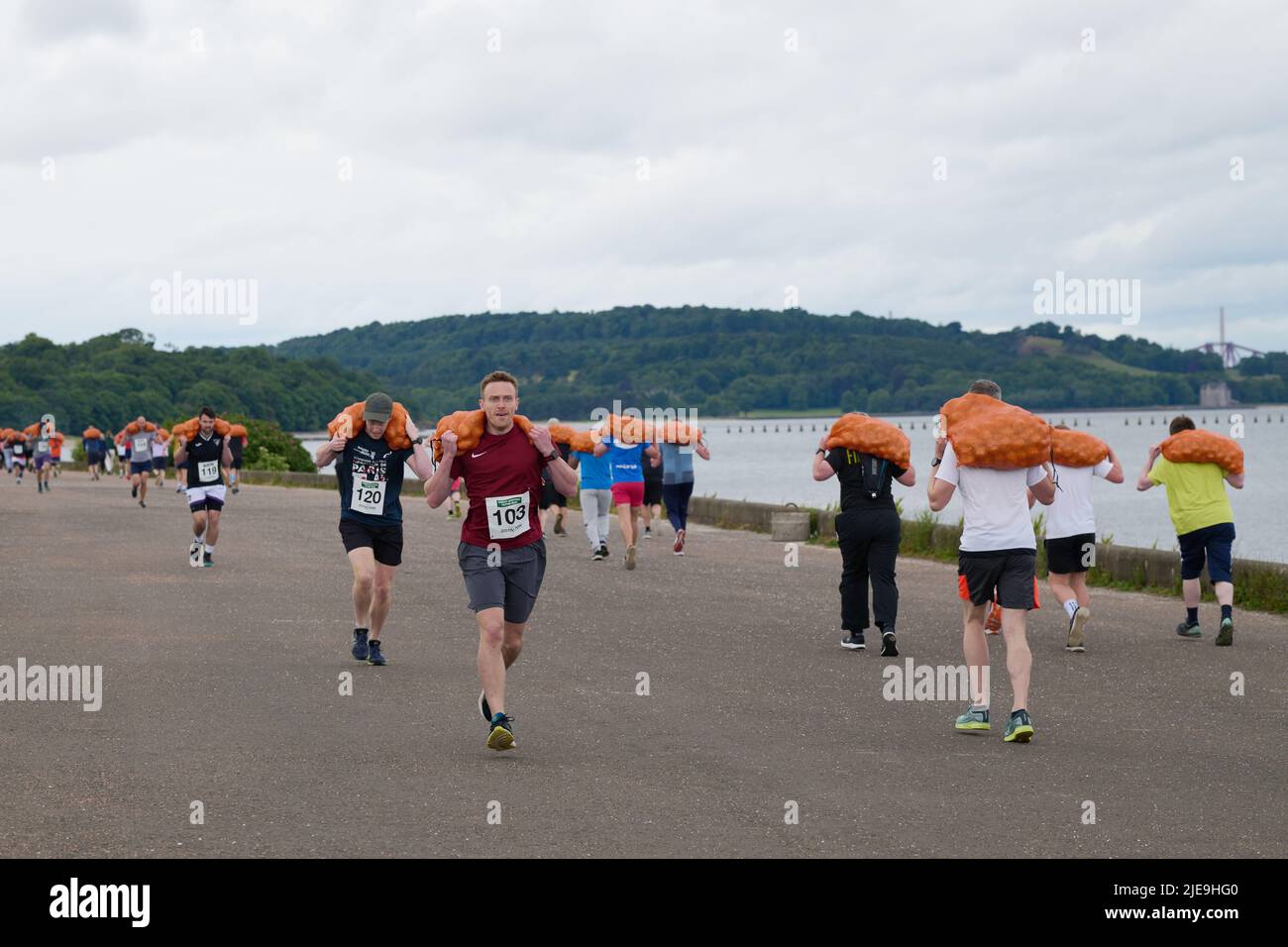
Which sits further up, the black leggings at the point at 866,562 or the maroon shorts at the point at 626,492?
the maroon shorts at the point at 626,492

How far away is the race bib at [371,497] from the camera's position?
12.5 m

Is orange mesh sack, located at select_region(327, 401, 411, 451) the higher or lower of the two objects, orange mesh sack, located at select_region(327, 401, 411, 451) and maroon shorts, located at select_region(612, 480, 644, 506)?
the higher

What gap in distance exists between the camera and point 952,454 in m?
9.85

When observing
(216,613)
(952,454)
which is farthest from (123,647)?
(952,454)

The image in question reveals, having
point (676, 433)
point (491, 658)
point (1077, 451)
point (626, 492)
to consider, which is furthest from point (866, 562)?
point (676, 433)

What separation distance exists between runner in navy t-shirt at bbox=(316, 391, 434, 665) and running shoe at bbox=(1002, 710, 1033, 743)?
16.3 ft

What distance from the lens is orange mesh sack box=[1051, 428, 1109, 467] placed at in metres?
14.1

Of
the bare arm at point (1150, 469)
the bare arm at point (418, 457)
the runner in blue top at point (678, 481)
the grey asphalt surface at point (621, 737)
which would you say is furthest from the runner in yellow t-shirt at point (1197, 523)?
the runner in blue top at point (678, 481)

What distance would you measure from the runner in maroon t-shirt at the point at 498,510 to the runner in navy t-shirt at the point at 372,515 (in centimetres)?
322

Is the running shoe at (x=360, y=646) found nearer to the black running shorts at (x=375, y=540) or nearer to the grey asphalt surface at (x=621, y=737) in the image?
the grey asphalt surface at (x=621, y=737)

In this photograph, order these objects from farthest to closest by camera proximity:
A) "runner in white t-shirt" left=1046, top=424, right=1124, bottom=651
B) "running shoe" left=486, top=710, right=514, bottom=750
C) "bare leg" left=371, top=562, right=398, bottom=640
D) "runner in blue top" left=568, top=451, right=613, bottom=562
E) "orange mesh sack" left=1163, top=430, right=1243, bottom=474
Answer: "runner in blue top" left=568, top=451, right=613, bottom=562
"orange mesh sack" left=1163, top=430, right=1243, bottom=474
"runner in white t-shirt" left=1046, top=424, right=1124, bottom=651
"bare leg" left=371, top=562, right=398, bottom=640
"running shoe" left=486, top=710, right=514, bottom=750

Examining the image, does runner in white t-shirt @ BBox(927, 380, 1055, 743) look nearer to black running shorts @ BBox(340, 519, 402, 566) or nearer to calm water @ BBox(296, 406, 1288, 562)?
black running shorts @ BBox(340, 519, 402, 566)

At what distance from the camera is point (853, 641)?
13.5 m

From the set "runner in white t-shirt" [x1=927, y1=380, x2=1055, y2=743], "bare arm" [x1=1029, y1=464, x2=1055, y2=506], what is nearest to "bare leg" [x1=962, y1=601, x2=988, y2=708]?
"runner in white t-shirt" [x1=927, y1=380, x2=1055, y2=743]
